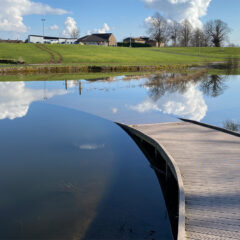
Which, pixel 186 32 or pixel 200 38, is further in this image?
pixel 186 32

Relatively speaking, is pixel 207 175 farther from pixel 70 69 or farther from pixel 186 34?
pixel 186 34

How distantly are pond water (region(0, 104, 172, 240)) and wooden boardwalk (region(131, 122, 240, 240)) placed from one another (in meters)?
0.94

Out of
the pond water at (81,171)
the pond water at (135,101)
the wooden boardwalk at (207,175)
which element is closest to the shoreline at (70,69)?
the pond water at (135,101)

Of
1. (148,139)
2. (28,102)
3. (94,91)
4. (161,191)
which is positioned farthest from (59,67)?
(161,191)

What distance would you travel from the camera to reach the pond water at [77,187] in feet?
23.2

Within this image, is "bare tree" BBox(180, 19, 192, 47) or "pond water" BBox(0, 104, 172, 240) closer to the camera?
"pond water" BBox(0, 104, 172, 240)

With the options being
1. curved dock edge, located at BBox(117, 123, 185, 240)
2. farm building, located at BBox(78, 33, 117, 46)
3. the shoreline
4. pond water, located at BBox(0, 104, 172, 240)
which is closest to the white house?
farm building, located at BBox(78, 33, 117, 46)

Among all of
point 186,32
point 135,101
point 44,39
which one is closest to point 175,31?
point 186,32

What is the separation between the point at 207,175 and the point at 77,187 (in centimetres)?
366

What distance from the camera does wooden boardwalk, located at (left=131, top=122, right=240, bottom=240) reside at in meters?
6.07

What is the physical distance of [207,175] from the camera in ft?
27.8

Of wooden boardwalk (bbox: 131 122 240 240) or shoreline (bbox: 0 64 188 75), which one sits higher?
shoreline (bbox: 0 64 188 75)

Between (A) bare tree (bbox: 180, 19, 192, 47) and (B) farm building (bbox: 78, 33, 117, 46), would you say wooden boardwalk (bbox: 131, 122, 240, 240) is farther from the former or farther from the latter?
(A) bare tree (bbox: 180, 19, 192, 47)

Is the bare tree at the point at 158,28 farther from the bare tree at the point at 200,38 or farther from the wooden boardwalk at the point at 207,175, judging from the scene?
the wooden boardwalk at the point at 207,175
